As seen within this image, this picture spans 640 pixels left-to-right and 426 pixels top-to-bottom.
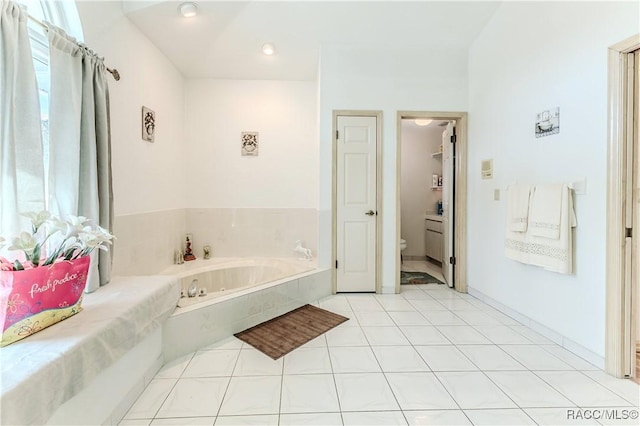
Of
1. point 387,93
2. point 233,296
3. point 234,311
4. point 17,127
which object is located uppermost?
point 387,93

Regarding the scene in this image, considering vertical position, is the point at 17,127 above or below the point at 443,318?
above

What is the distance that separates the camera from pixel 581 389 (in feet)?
4.95

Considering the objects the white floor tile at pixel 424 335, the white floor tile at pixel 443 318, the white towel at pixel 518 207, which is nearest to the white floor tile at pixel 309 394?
the white floor tile at pixel 424 335

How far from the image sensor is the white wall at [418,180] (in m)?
5.07

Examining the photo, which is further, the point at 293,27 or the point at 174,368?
the point at 293,27

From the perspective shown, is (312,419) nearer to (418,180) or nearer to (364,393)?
(364,393)

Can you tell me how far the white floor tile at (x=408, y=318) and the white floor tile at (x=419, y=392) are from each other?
72 cm

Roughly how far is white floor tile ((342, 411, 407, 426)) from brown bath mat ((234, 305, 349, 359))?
0.67m

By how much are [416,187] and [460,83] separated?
230 cm

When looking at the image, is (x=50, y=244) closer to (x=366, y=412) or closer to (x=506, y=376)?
(x=366, y=412)

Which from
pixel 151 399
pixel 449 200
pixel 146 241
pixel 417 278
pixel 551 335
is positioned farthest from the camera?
pixel 417 278

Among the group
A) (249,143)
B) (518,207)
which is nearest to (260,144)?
(249,143)

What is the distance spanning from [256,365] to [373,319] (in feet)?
3.65

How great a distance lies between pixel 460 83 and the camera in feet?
9.97
